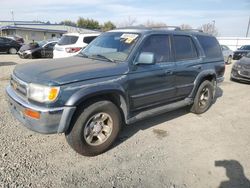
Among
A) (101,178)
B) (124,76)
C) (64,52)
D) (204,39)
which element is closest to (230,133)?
(204,39)

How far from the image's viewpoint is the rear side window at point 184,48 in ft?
15.7

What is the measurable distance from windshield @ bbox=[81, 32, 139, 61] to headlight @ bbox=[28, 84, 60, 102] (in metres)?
1.33

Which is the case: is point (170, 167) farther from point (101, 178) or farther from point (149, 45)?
point (149, 45)

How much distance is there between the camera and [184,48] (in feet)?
16.4

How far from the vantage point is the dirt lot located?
3207 millimetres

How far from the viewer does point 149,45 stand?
4.27 m

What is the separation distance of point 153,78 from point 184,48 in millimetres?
1293

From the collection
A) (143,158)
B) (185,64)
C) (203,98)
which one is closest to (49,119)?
(143,158)

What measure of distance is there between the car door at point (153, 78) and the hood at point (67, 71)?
341 mm

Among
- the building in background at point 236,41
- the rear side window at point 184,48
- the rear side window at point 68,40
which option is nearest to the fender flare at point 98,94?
the rear side window at point 184,48

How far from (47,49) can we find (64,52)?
744 centimetres

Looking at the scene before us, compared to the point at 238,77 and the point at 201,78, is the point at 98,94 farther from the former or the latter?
the point at 238,77

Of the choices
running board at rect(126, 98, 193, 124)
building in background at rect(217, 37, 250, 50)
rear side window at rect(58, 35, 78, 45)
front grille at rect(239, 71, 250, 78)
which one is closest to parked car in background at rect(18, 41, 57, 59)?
rear side window at rect(58, 35, 78, 45)

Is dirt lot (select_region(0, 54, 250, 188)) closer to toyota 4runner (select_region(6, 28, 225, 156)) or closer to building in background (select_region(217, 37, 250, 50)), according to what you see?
toyota 4runner (select_region(6, 28, 225, 156))
